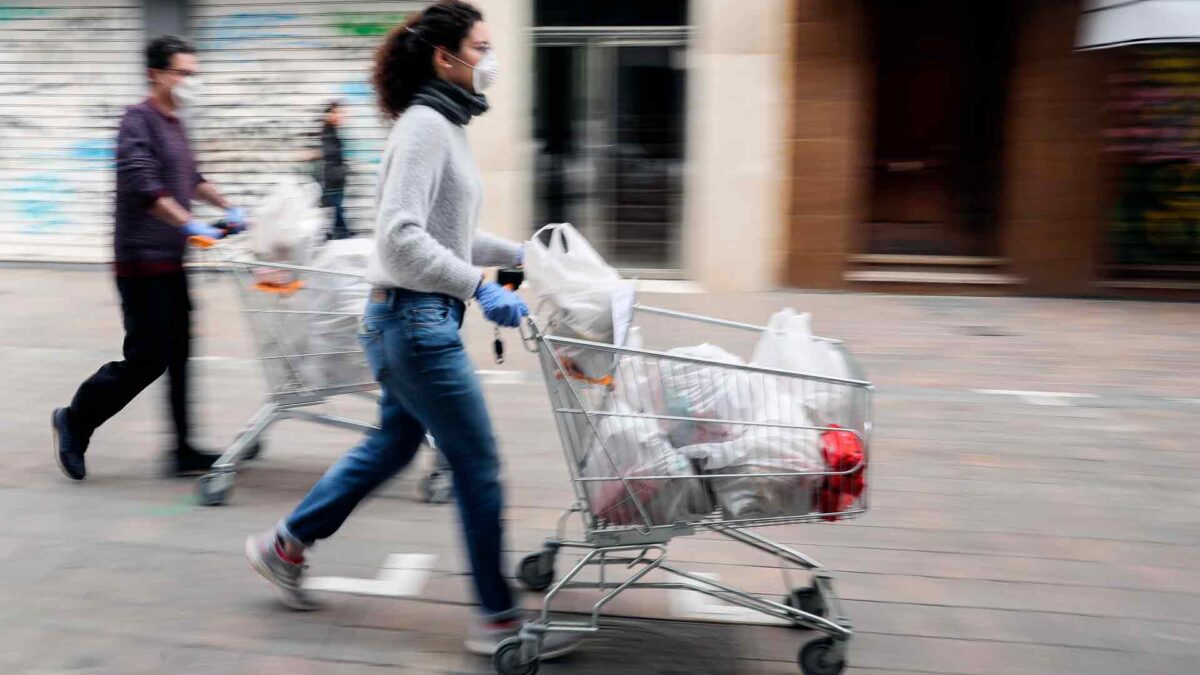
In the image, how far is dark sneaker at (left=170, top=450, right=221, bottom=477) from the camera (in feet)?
16.6

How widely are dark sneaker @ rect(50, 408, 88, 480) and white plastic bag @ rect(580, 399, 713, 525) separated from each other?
2.84 m

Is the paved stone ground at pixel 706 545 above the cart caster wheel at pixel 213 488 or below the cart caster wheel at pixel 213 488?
below

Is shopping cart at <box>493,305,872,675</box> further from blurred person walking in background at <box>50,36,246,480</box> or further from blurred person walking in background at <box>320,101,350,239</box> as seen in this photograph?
blurred person walking in background at <box>320,101,350,239</box>

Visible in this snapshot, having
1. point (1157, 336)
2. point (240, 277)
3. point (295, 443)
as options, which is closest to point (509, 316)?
point (240, 277)

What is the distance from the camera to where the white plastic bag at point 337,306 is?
4.54 meters

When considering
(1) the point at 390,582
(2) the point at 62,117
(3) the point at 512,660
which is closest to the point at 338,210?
(2) the point at 62,117

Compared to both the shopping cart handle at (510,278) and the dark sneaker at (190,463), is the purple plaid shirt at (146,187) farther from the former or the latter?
the shopping cart handle at (510,278)

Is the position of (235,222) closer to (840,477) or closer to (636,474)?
(636,474)

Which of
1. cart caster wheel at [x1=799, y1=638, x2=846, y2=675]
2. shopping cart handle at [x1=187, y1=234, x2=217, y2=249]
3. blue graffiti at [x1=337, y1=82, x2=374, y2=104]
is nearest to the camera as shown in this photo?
cart caster wheel at [x1=799, y1=638, x2=846, y2=675]

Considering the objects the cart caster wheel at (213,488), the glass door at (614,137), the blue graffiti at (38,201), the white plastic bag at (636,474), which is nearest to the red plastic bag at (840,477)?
the white plastic bag at (636,474)

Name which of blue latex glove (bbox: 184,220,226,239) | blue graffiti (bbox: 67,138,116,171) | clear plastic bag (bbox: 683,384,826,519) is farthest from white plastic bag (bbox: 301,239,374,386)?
blue graffiti (bbox: 67,138,116,171)

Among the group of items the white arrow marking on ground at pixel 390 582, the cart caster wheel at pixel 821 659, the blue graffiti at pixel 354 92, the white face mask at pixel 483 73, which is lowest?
the white arrow marking on ground at pixel 390 582

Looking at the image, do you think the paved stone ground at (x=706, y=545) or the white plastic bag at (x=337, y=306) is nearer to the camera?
the paved stone ground at (x=706, y=545)

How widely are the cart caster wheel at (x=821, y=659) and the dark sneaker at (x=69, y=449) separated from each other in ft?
10.9
